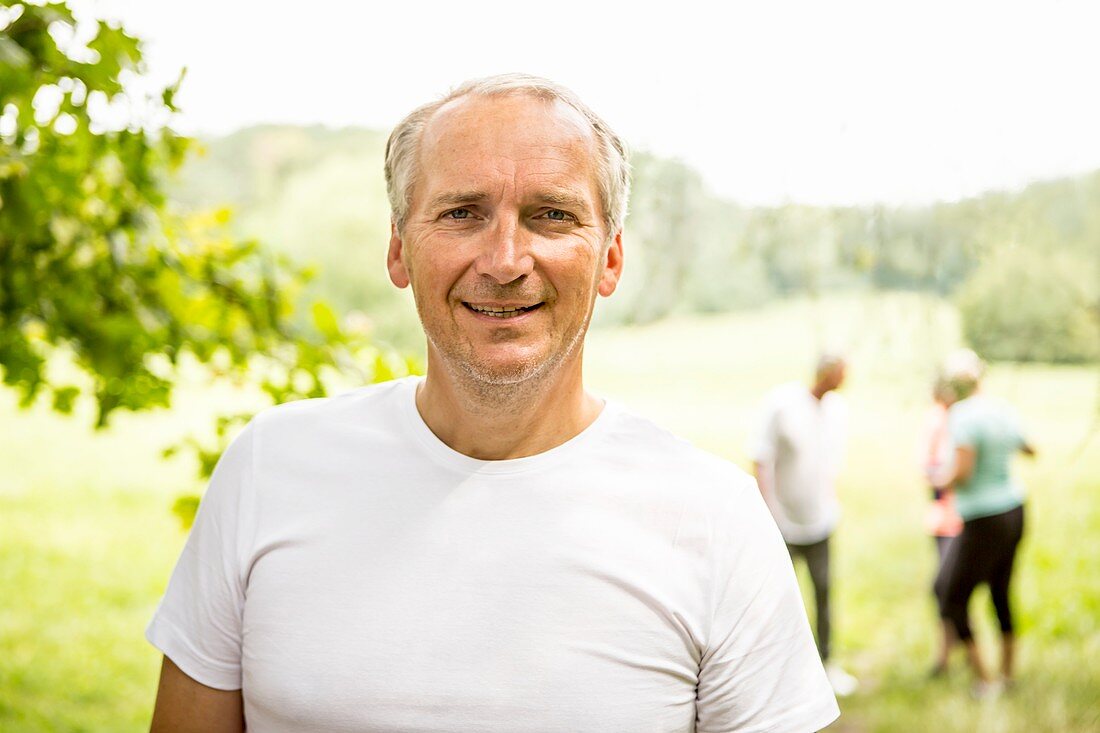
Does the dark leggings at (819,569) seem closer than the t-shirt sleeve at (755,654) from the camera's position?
No

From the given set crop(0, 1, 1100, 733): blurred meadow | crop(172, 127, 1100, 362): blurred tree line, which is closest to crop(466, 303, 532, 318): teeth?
crop(0, 1, 1100, 733): blurred meadow

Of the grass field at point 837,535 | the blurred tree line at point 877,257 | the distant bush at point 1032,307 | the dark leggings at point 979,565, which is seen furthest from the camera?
the grass field at point 837,535

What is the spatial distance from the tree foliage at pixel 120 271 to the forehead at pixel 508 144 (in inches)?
21.6

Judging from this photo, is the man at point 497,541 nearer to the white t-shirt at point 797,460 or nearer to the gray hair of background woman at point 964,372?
the white t-shirt at point 797,460

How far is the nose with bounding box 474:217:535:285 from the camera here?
2.96ft

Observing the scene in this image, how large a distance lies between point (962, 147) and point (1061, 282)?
624 millimetres

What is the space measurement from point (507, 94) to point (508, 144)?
0.05m

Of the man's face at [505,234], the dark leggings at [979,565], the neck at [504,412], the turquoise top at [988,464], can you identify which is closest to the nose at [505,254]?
the man's face at [505,234]

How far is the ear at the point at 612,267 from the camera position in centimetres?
102

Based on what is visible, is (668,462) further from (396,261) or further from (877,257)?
(877,257)

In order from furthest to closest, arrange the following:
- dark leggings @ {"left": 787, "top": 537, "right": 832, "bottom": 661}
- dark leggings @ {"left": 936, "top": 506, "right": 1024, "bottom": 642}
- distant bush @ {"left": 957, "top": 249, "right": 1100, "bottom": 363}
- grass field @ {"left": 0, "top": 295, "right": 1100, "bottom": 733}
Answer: grass field @ {"left": 0, "top": 295, "right": 1100, "bottom": 733} → dark leggings @ {"left": 787, "top": 537, "right": 832, "bottom": 661} → dark leggings @ {"left": 936, "top": 506, "right": 1024, "bottom": 642} → distant bush @ {"left": 957, "top": 249, "right": 1100, "bottom": 363}

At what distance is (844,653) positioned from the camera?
498cm

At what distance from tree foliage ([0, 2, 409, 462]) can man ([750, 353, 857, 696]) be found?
7.49 feet

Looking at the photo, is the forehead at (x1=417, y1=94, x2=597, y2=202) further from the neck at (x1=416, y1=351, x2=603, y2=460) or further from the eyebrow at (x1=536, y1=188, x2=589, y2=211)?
the neck at (x1=416, y1=351, x2=603, y2=460)
